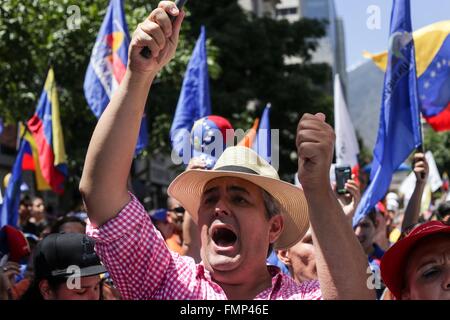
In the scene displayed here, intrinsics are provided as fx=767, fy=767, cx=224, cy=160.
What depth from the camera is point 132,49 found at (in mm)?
2273

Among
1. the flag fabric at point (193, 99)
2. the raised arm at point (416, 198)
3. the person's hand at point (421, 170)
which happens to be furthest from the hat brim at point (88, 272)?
the flag fabric at point (193, 99)

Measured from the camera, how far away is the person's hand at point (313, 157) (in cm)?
190

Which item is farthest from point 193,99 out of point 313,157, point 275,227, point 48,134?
point 313,157

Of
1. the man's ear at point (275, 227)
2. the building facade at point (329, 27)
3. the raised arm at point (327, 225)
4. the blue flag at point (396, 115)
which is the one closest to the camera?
the raised arm at point (327, 225)

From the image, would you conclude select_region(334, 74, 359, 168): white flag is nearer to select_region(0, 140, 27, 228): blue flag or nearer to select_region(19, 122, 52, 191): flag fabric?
select_region(0, 140, 27, 228): blue flag

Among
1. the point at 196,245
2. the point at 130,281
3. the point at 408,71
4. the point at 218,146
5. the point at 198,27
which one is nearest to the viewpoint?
the point at 130,281

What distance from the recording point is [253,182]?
9.43ft

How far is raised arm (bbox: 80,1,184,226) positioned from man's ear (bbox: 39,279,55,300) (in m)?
1.34

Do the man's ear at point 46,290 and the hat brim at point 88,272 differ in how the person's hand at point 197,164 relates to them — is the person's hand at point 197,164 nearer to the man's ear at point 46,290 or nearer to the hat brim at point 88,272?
the hat brim at point 88,272

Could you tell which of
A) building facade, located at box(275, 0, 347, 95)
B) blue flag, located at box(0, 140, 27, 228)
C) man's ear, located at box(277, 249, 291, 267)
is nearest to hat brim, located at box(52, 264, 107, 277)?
man's ear, located at box(277, 249, 291, 267)

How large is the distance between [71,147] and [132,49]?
14.1 meters

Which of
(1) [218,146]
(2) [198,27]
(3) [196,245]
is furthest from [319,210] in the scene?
(2) [198,27]

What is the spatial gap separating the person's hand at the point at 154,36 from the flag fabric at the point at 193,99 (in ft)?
16.3

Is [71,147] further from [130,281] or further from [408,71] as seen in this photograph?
[130,281]
